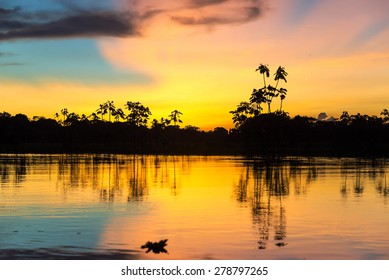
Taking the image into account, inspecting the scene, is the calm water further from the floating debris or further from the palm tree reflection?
the floating debris

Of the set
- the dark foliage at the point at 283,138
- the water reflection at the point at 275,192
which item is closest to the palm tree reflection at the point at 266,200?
the water reflection at the point at 275,192

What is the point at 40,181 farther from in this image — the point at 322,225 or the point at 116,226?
the point at 322,225

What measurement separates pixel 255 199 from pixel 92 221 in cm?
1088

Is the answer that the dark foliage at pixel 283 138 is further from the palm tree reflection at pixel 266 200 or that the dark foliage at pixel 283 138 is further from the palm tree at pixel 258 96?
the palm tree reflection at pixel 266 200

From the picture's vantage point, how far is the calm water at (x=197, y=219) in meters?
18.1

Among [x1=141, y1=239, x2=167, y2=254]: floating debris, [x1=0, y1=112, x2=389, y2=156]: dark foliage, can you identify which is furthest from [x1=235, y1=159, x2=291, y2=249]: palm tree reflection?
[x1=0, y1=112, x2=389, y2=156]: dark foliage

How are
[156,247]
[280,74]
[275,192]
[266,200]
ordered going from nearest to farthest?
[156,247] < [266,200] < [275,192] < [280,74]

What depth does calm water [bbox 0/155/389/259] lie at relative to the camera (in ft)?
59.4

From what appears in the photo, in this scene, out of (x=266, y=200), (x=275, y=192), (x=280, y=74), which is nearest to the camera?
(x=266, y=200)

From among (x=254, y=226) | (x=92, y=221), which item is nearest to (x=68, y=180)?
(x=92, y=221)

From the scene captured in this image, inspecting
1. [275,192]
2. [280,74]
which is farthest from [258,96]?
[275,192]

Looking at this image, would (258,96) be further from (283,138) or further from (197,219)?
(197,219)

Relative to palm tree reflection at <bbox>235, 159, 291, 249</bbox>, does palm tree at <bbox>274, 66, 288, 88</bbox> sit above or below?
above

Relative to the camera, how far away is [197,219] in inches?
956
